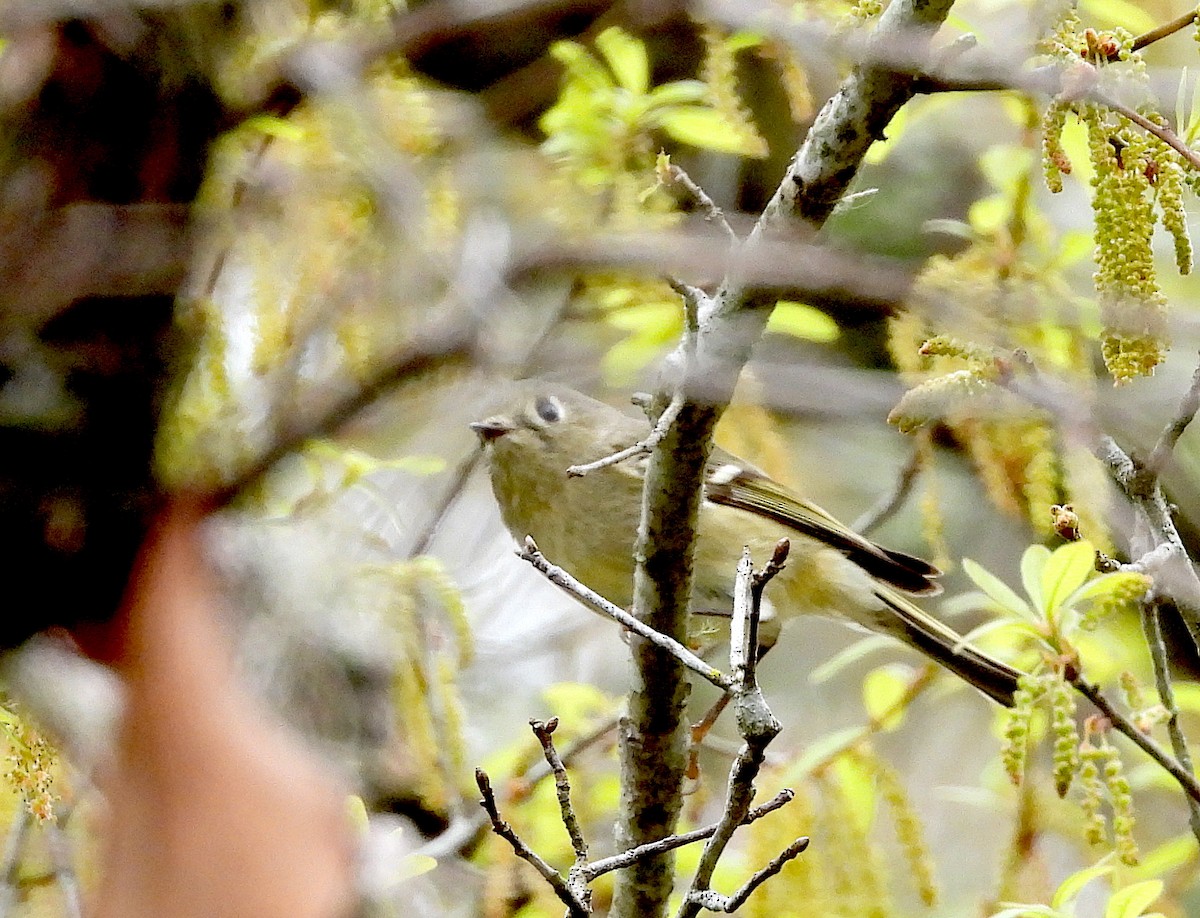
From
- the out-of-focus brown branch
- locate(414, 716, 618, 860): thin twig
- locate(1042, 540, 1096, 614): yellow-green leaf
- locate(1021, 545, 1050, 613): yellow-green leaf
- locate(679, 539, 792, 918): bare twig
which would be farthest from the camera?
locate(414, 716, 618, 860): thin twig

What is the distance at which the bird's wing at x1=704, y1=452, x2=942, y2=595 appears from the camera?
9.01 ft

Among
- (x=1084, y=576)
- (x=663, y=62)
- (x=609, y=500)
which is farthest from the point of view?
(x=663, y=62)

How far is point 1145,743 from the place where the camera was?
5.00 feet

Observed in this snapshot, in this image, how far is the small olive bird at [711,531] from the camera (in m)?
2.59

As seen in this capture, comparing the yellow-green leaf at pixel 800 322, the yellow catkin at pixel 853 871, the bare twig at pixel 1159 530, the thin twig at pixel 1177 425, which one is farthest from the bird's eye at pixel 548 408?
the thin twig at pixel 1177 425

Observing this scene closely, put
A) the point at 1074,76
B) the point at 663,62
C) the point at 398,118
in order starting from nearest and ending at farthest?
1. the point at 1074,76
2. the point at 398,118
3. the point at 663,62

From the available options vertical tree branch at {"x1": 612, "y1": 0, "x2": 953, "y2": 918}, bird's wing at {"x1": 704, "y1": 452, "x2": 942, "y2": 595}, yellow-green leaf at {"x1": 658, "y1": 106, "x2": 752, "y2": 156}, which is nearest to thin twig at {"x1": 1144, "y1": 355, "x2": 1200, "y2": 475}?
vertical tree branch at {"x1": 612, "y1": 0, "x2": 953, "y2": 918}

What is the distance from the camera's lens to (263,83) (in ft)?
7.79

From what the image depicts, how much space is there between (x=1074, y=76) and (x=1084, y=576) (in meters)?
0.71

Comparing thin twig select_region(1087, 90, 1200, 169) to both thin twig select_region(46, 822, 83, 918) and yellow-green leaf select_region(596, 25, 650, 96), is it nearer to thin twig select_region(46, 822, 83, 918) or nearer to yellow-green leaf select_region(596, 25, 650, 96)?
yellow-green leaf select_region(596, 25, 650, 96)

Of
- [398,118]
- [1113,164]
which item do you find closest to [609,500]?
[398,118]

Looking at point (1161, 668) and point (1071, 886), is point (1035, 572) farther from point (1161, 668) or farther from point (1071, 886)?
point (1071, 886)

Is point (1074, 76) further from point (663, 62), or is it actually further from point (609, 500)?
point (663, 62)

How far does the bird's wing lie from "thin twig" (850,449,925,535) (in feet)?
0.15
